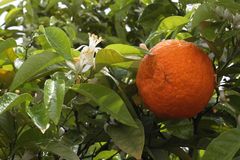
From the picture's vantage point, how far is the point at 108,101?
68 cm

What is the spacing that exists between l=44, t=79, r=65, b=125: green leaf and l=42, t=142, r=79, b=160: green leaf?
10cm

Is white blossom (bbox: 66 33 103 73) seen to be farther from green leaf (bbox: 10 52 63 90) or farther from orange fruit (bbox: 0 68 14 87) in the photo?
orange fruit (bbox: 0 68 14 87)

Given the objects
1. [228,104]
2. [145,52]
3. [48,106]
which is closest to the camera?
[48,106]

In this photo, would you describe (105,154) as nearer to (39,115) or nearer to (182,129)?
(182,129)

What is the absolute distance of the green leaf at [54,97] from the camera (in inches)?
23.8

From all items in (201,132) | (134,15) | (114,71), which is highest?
(114,71)

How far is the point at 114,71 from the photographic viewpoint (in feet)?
2.64

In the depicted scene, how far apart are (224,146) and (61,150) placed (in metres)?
0.24

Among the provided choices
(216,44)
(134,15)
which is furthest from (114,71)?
(134,15)

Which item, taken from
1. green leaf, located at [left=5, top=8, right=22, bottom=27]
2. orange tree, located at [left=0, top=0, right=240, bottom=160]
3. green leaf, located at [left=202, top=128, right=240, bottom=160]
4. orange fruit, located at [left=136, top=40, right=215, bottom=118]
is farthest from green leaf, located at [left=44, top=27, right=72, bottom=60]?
green leaf, located at [left=5, top=8, right=22, bottom=27]

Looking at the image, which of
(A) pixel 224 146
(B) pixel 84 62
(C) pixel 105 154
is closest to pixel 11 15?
(C) pixel 105 154

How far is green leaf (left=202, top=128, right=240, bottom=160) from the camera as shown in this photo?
2.16 ft

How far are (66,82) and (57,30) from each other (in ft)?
0.31

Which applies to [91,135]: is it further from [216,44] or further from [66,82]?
[216,44]
